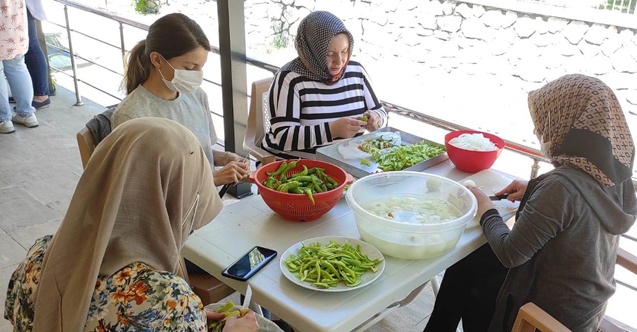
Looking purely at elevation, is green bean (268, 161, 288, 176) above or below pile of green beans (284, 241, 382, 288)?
above

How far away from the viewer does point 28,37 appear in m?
4.61

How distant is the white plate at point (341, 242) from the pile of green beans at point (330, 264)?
0.04 feet

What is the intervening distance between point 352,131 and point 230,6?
1415mm

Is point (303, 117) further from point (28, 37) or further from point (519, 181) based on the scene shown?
point (28, 37)

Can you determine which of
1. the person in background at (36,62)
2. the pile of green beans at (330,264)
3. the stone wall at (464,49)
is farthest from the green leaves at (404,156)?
the stone wall at (464,49)

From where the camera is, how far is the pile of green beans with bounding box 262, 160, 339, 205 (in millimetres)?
1857

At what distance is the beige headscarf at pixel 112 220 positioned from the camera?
4.08 ft

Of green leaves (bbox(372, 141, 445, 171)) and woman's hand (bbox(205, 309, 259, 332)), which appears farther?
green leaves (bbox(372, 141, 445, 171))

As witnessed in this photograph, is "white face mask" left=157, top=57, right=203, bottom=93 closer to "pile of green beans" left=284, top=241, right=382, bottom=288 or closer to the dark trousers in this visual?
"pile of green beans" left=284, top=241, right=382, bottom=288

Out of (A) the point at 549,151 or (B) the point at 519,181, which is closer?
(A) the point at 549,151

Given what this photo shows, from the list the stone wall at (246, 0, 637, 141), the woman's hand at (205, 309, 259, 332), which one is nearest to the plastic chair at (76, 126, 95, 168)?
the woman's hand at (205, 309, 259, 332)

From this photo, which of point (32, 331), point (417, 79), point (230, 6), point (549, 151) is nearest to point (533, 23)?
point (417, 79)

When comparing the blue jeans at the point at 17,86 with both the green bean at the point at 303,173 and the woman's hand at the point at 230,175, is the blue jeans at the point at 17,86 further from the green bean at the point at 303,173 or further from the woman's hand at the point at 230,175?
the green bean at the point at 303,173

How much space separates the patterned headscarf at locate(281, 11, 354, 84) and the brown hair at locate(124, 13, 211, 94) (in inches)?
20.9
